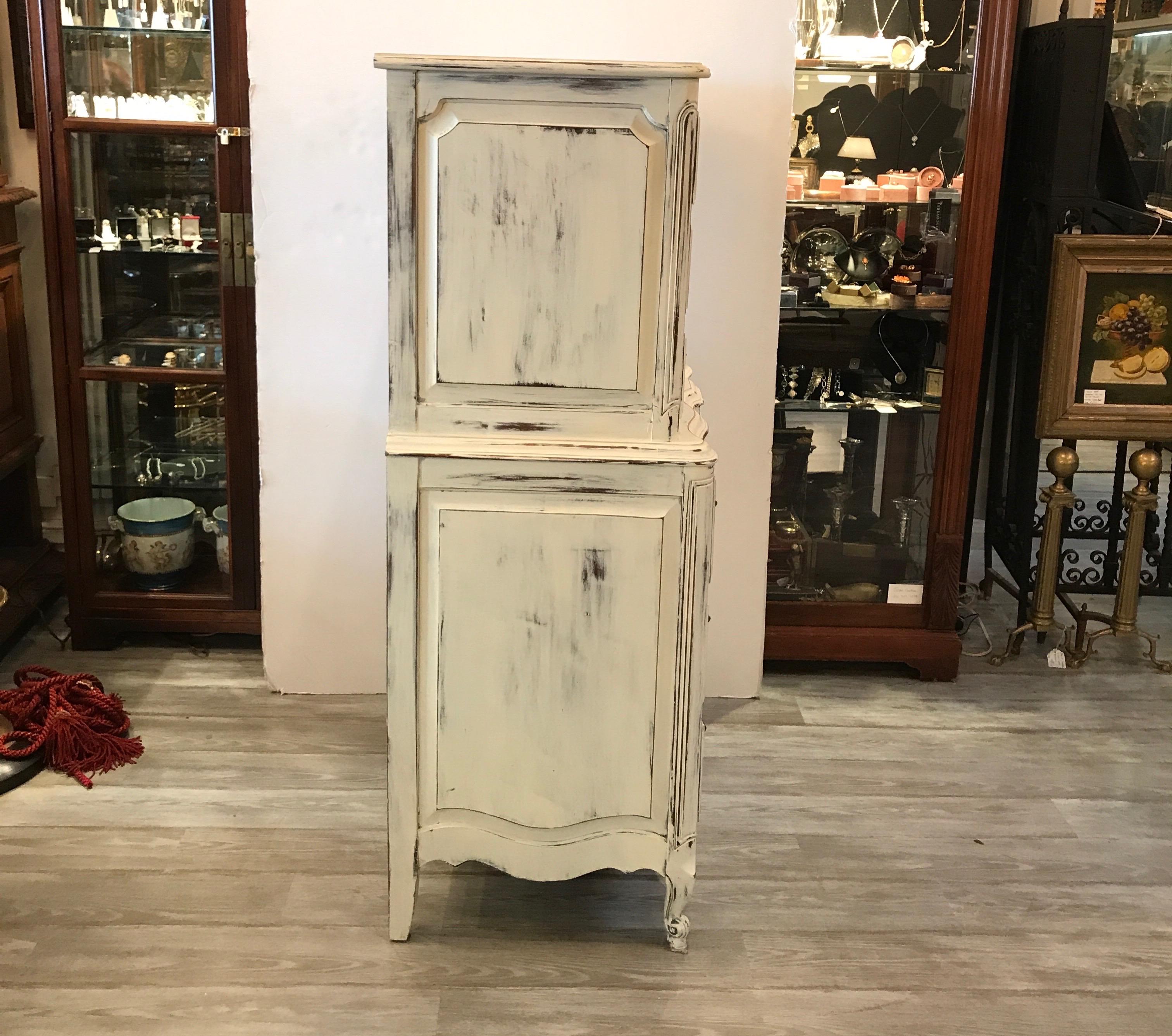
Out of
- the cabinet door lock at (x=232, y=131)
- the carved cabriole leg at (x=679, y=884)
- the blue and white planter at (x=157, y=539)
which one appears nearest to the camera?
the carved cabriole leg at (x=679, y=884)

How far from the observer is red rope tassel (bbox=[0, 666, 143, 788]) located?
9.17 feet

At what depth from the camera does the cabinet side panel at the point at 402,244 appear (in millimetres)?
1929

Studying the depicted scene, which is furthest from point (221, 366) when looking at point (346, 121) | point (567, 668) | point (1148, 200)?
point (1148, 200)

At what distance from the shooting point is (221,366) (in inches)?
130

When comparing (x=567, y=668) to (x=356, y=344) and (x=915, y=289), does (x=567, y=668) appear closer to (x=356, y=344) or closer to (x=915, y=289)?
(x=356, y=344)

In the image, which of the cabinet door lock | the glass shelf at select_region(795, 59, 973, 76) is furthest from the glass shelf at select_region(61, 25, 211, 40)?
the glass shelf at select_region(795, 59, 973, 76)

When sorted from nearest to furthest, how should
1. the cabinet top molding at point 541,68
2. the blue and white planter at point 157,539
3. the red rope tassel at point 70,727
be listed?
the cabinet top molding at point 541,68 < the red rope tassel at point 70,727 < the blue and white planter at point 157,539

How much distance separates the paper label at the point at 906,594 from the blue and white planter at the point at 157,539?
1.84 meters

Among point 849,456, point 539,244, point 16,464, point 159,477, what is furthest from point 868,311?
point 16,464

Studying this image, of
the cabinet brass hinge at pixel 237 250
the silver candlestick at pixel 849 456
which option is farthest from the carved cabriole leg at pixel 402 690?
the silver candlestick at pixel 849 456

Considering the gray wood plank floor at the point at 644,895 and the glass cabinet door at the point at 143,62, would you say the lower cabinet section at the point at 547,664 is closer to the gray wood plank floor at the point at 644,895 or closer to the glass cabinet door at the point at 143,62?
the gray wood plank floor at the point at 644,895

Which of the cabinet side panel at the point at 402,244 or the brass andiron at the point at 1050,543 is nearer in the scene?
the cabinet side panel at the point at 402,244

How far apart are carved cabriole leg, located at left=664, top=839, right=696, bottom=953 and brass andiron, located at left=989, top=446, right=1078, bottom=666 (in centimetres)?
162

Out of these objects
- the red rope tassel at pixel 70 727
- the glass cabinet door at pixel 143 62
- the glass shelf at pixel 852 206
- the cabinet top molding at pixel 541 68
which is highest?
the glass cabinet door at pixel 143 62
